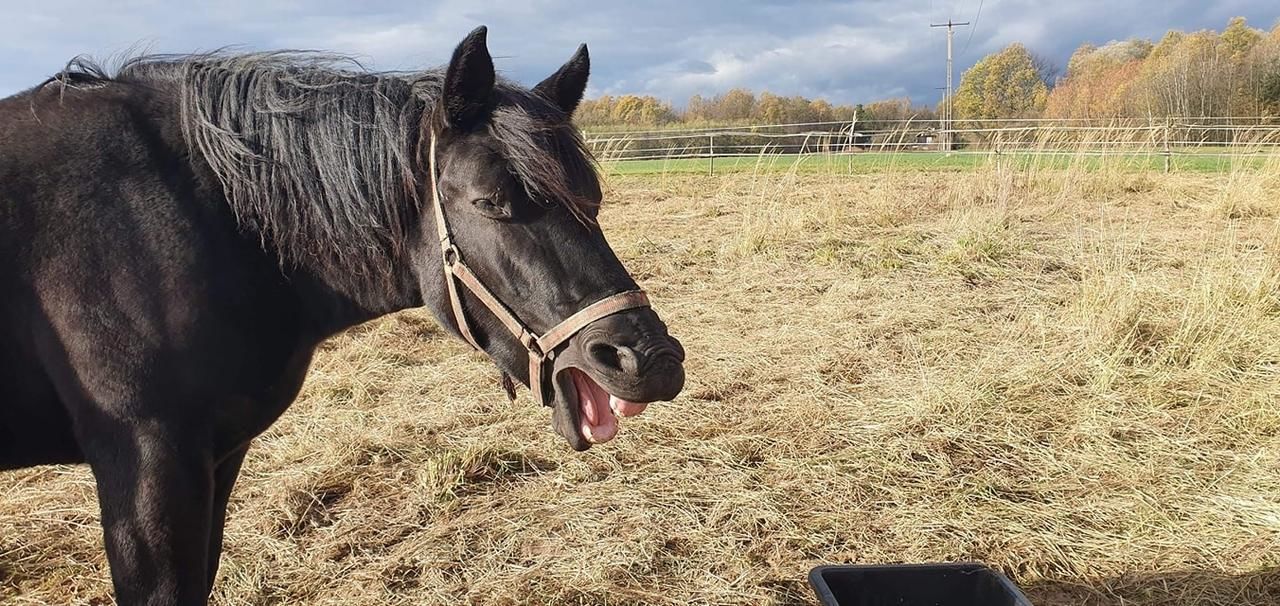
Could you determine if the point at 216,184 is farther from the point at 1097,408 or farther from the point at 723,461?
the point at 1097,408

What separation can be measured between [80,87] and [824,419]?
12.1 ft

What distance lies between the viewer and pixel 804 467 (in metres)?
3.76

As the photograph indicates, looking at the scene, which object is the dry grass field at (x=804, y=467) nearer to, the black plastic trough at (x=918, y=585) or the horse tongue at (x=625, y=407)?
the black plastic trough at (x=918, y=585)

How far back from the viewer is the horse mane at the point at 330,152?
5.96ft

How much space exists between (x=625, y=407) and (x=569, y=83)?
0.95 m

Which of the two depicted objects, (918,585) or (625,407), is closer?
(625,407)

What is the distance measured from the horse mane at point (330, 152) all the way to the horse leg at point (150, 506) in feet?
1.71

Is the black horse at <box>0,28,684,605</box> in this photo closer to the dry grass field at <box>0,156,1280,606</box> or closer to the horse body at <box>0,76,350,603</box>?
the horse body at <box>0,76,350,603</box>

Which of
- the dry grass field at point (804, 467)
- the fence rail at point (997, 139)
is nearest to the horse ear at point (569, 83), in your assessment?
the dry grass field at point (804, 467)

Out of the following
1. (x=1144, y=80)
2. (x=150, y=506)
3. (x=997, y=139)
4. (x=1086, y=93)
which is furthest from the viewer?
(x=1086, y=93)

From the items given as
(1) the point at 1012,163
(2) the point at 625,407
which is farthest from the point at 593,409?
(1) the point at 1012,163

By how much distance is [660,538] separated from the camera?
317cm

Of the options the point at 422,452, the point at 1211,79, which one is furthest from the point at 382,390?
the point at 1211,79

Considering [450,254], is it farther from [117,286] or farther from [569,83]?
[117,286]
